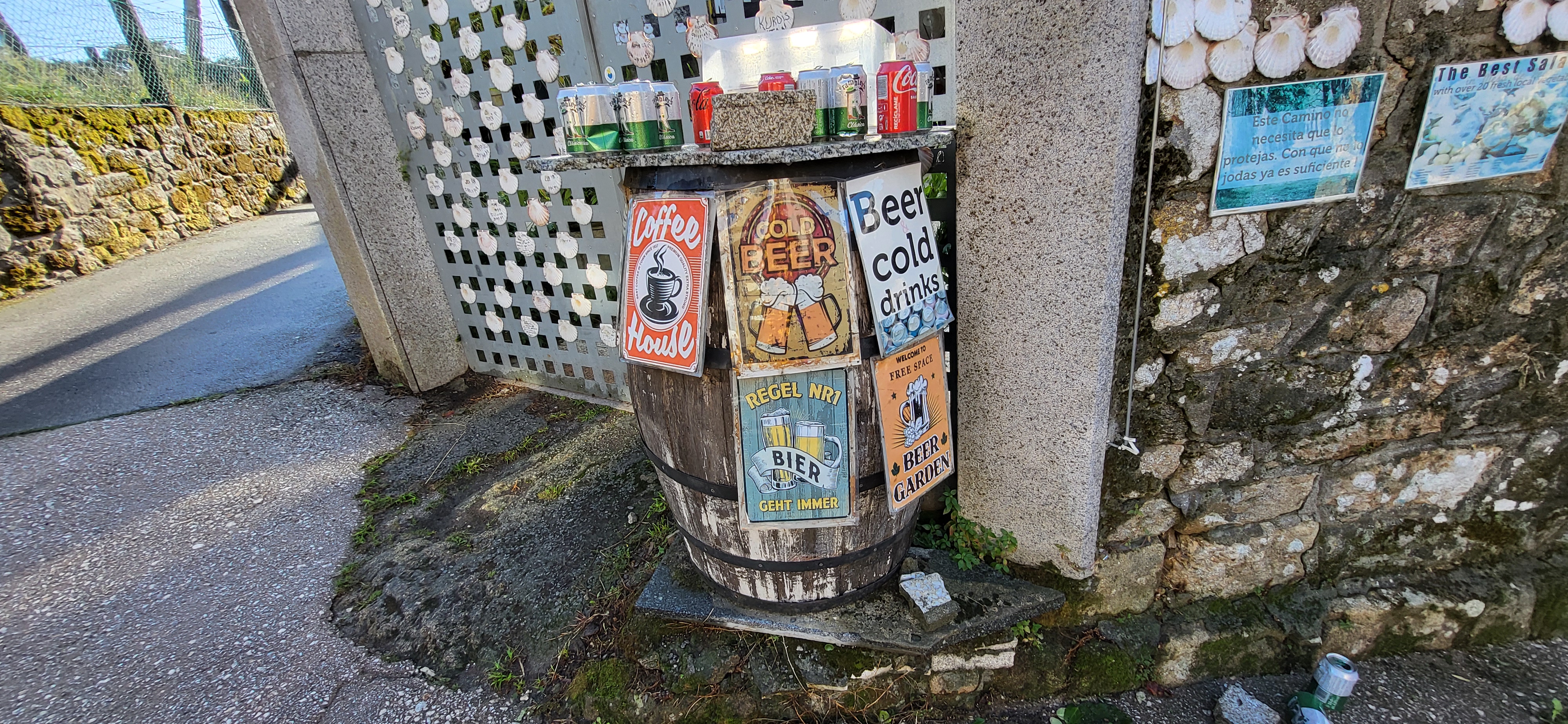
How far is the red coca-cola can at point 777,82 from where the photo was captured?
160 cm

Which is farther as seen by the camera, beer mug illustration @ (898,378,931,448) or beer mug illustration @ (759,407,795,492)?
beer mug illustration @ (898,378,931,448)

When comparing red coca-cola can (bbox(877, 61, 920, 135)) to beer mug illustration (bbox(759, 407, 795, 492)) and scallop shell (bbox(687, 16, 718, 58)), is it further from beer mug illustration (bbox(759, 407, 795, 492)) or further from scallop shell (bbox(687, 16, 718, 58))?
scallop shell (bbox(687, 16, 718, 58))

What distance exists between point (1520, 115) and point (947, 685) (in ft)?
8.08

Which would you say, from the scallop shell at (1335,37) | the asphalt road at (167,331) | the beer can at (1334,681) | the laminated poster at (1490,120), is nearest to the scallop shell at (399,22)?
the asphalt road at (167,331)

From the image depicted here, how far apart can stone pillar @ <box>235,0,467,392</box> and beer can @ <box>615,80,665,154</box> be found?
10.7ft

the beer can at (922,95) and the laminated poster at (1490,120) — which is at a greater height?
the beer can at (922,95)

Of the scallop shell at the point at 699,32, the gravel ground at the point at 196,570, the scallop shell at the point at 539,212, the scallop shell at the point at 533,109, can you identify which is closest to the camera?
the gravel ground at the point at 196,570

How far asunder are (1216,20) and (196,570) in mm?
4742

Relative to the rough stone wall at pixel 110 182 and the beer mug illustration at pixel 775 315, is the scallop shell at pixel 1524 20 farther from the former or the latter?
the rough stone wall at pixel 110 182

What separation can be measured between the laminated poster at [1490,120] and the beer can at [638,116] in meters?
2.21

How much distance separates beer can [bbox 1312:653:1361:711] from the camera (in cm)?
197

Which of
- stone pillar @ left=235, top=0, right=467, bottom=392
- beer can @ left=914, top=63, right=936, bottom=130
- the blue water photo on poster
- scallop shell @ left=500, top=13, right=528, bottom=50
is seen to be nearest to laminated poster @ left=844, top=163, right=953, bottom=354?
beer can @ left=914, top=63, right=936, bottom=130

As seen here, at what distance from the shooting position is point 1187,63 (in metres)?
1.64

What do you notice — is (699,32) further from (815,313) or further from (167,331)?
(167,331)
